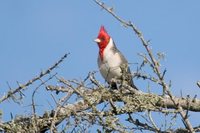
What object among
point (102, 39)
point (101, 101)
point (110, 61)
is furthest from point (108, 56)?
point (101, 101)

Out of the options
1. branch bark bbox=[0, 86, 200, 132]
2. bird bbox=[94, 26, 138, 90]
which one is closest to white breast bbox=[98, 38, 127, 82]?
bird bbox=[94, 26, 138, 90]

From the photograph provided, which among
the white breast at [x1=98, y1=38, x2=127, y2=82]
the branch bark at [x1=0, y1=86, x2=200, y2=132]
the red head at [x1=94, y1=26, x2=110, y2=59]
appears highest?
the red head at [x1=94, y1=26, x2=110, y2=59]

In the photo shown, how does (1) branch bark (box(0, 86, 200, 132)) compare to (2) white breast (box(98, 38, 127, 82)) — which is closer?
(1) branch bark (box(0, 86, 200, 132))

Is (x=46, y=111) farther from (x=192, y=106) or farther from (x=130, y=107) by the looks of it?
(x=192, y=106)

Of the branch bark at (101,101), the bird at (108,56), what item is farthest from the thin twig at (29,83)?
the bird at (108,56)

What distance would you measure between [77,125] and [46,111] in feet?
2.29

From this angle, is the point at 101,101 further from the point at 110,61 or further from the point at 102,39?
the point at 102,39

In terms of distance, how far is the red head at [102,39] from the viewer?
314 inches

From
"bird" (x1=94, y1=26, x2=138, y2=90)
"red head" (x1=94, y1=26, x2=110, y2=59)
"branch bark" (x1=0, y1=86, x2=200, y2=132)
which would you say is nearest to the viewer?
"branch bark" (x1=0, y1=86, x2=200, y2=132)

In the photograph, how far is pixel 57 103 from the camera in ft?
13.4

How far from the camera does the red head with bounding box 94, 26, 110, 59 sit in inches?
314

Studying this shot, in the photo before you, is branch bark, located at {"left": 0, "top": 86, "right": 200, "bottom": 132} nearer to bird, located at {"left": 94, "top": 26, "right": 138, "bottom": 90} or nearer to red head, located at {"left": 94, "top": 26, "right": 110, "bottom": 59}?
bird, located at {"left": 94, "top": 26, "right": 138, "bottom": 90}

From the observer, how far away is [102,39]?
26.6ft

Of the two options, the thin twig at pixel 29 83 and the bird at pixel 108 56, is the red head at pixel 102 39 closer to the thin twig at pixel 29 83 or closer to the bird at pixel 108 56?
the bird at pixel 108 56
